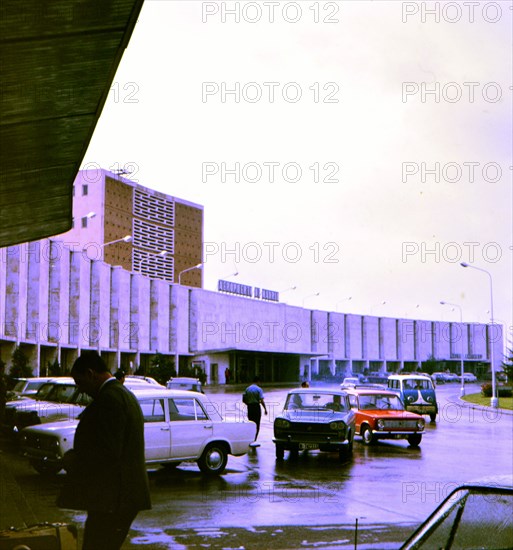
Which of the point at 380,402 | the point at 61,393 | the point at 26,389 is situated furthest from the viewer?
the point at 380,402

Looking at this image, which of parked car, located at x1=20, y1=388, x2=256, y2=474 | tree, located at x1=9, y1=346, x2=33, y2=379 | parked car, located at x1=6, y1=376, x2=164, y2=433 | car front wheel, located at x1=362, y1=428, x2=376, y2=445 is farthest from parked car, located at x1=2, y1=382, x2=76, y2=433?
tree, located at x1=9, y1=346, x2=33, y2=379

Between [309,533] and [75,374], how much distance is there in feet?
17.9

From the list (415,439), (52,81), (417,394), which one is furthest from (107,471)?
(417,394)

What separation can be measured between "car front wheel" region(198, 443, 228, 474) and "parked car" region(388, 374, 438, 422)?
20064 mm

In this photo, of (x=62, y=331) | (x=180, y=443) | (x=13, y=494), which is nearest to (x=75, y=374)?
(x=13, y=494)

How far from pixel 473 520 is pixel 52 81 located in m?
4.76

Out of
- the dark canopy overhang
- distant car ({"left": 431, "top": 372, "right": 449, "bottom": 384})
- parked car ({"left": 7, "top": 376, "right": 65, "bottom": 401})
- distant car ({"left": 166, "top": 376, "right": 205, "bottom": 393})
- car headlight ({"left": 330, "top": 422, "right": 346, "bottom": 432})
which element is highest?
the dark canopy overhang

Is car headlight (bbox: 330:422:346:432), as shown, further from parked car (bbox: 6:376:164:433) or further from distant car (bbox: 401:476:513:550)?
distant car (bbox: 401:476:513:550)

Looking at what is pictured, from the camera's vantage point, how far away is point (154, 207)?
125 meters

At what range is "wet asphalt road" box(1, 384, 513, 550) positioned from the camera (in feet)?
32.5

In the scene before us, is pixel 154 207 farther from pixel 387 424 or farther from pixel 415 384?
pixel 387 424

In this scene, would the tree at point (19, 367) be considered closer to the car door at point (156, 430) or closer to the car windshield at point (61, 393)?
the car windshield at point (61, 393)

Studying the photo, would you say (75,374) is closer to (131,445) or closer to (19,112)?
(131,445)

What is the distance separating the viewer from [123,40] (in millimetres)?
6078
